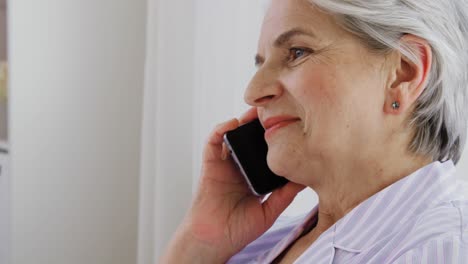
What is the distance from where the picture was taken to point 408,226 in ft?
2.81

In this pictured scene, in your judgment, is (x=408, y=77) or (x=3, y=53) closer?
(x=408, y=77)

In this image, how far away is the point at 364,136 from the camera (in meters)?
0.93

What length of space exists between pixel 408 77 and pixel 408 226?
0.71ft

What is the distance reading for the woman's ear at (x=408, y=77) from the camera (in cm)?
89

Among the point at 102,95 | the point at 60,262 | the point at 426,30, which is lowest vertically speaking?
the point at 60,262

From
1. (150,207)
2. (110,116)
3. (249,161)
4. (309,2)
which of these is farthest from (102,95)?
(309,2)

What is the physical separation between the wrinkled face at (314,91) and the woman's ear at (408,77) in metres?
0.02

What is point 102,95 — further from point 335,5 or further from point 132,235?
point 335,5

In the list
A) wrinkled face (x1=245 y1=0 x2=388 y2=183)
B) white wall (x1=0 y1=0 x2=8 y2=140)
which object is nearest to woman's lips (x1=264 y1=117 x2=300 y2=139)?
wrinkled face (x1=245 y1=0 x2=388 y2=183)

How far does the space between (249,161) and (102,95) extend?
1181 mm

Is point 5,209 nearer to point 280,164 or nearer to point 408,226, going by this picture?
point 280,164

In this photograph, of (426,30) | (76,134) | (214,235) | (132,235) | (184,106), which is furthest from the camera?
(132,235)

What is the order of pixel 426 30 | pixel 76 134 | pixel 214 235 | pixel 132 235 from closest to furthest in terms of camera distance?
pixel 426 30
pixel 214 235
pixel 76 134
pixel 132 235

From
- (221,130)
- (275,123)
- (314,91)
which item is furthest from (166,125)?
(314,91)
